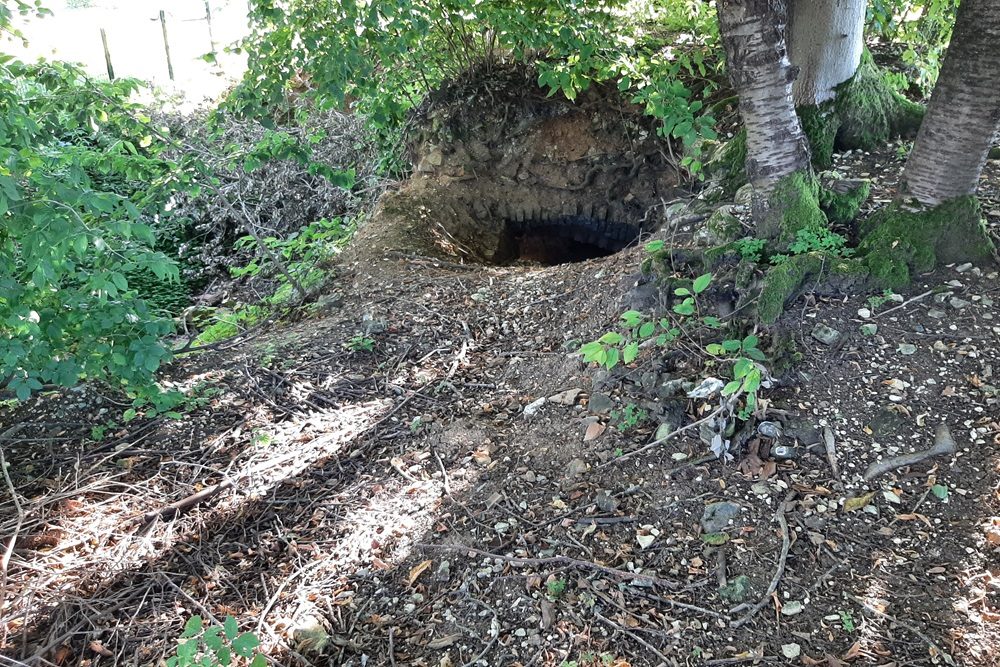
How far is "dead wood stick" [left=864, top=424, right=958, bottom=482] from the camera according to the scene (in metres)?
2.56

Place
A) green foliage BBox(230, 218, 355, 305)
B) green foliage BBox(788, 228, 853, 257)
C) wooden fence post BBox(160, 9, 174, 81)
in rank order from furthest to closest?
wooden fence post BBox(160, 9, 174, 81) → green foliage BBox(230, 218, 355, 305) → green foliage BBox(788, 228, 853, 257)

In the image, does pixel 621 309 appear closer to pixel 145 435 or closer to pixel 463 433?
pixel 463 433

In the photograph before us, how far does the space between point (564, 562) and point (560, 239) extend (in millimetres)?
4831

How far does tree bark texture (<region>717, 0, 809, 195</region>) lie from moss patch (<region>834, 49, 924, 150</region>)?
1034 mm

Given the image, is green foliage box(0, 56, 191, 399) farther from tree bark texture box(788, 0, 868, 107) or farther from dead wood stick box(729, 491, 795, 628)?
tree bark texture box(788, 0, 868, 107)

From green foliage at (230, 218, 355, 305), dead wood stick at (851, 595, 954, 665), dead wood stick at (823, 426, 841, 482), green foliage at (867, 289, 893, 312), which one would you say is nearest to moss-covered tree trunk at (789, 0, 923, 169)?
green foliage at (867, 289, 893, 312)

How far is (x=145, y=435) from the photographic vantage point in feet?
A: 11.1

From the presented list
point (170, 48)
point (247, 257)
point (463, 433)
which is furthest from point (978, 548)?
point (170, 48)

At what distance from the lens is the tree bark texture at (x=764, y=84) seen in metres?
3.00

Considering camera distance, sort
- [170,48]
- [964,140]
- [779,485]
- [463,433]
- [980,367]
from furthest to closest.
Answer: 1. [170,48]
2. [463,433]
3. [964,140]
4. [980,367]
5. [779,485]

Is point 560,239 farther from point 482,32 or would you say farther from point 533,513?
point 533,513

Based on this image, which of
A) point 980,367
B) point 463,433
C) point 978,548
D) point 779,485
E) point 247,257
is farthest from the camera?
point 247,257

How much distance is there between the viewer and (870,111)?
4.12 meters

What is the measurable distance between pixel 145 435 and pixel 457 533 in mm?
1856
